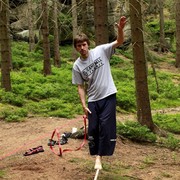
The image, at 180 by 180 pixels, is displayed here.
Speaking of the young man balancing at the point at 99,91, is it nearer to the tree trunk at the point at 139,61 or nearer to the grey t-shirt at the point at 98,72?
the grey t-shirt at the point at 98,72

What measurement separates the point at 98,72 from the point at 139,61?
3792mm

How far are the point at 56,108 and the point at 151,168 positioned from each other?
20.3 ft

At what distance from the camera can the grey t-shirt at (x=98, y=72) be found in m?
4.68

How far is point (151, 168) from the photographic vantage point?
584 cm

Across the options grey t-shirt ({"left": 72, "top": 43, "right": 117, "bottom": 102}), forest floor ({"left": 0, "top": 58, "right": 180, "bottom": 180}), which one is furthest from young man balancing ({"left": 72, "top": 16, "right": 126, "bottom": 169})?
forest floor ({"left": 0, "top": 58, "right": 180, "bottom": 180})

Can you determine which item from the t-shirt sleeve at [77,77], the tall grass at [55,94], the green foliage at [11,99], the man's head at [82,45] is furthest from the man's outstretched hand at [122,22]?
the green foliage at [11,99]

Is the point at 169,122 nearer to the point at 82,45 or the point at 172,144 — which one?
the point at 172,144

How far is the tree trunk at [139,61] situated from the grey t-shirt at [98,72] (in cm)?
354

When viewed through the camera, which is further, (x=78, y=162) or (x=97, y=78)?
(x=78, y=162)

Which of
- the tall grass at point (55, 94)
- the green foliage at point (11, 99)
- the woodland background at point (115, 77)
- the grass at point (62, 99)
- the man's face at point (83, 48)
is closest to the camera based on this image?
the man's face at point (83, 48)

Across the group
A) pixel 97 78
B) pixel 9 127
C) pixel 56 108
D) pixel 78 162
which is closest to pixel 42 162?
pixel 78 162

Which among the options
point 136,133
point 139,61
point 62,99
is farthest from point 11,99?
point 136,133

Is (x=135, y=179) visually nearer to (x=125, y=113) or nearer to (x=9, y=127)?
(x=9, y=127)

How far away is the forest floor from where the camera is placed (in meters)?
4.94
